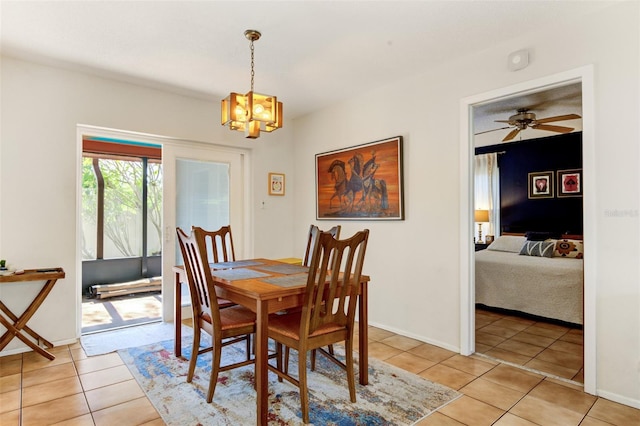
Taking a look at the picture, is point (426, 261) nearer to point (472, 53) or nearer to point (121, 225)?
point (472, 53)

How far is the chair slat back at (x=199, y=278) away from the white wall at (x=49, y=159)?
1562mm

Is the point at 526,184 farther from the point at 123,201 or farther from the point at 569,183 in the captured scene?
the point at 123,201

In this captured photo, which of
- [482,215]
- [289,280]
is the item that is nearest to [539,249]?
[482,215]

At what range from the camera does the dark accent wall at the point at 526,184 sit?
5.40 metres

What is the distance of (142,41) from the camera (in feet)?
8.70

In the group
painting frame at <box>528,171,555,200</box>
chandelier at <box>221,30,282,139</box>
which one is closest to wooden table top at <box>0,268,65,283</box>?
chandelier at <box>221,30,282,139</box>

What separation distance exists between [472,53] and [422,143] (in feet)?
2.66

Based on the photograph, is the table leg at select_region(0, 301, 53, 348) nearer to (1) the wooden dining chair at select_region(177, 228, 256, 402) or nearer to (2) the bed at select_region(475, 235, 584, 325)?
(1) the wooden dining chair at select_region(177, 228, 256, 402)

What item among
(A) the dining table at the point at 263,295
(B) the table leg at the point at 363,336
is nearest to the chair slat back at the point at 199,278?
(A) the dining table at the point at 263,295

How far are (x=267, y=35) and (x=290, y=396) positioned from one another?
2.43 m

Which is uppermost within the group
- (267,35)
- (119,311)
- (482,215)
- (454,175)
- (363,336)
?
(267,35)

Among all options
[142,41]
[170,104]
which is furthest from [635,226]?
[170,104]

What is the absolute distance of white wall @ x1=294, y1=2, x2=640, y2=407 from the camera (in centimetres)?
217

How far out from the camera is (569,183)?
5.44m
